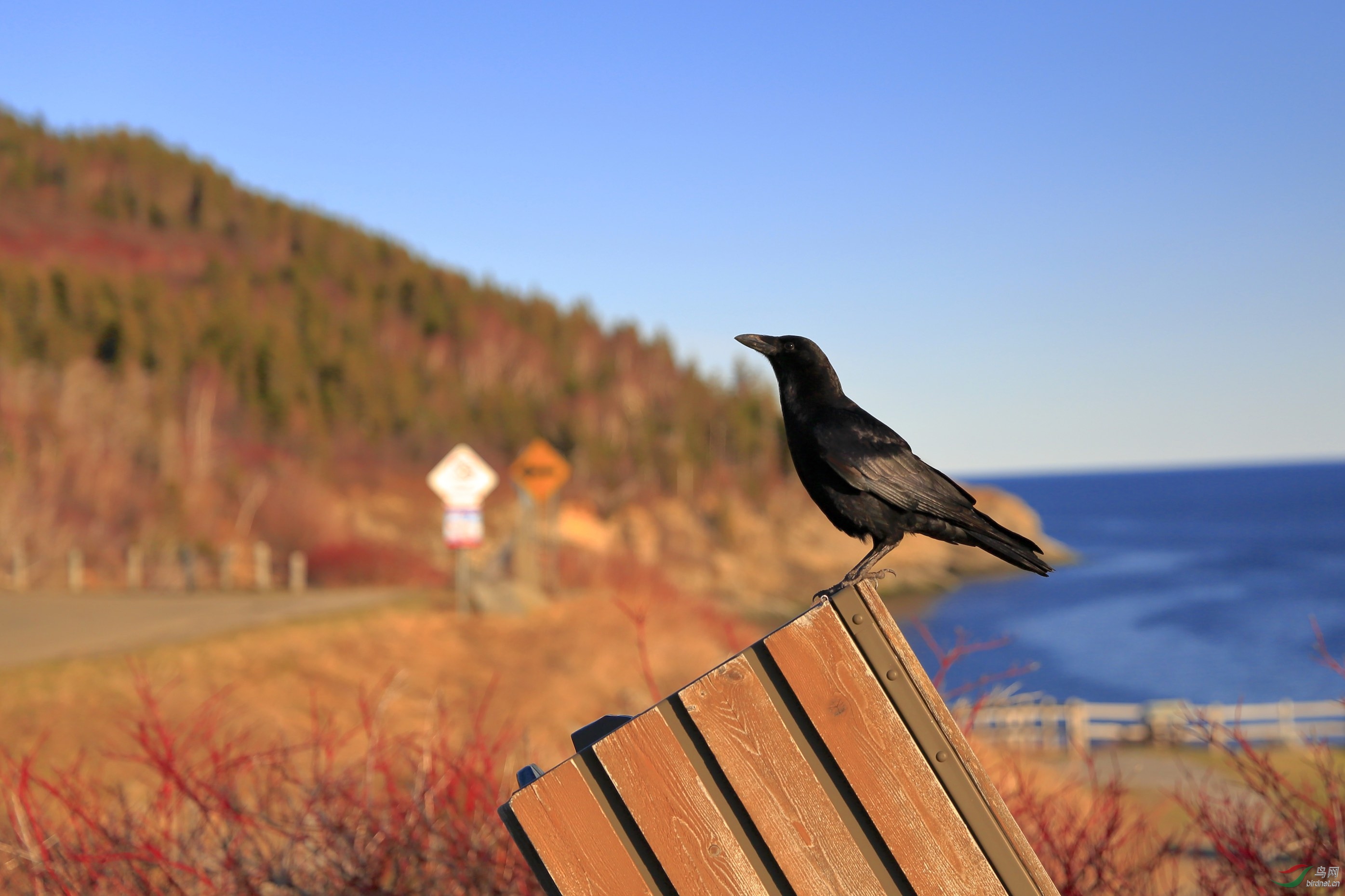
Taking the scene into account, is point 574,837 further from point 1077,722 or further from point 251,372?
point 251,372

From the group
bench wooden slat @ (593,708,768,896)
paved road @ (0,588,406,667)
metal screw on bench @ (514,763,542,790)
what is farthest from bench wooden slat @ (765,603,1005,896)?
paved road @ (0,588,406,667)

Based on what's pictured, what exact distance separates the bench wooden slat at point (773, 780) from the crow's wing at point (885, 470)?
0.49 m

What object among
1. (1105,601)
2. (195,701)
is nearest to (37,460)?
(195,701)

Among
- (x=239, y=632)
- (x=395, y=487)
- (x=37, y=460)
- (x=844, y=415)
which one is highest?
(x=37, y=460)

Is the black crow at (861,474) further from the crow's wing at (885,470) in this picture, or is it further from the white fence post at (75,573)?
the white fence post at (75,573)

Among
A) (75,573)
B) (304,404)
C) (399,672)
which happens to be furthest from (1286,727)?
(304,404)

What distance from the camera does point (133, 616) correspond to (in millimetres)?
15297

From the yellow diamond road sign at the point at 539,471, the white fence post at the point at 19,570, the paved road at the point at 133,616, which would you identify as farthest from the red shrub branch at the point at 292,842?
the white fence post at the point at 19,570

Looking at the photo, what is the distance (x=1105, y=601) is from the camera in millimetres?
57906

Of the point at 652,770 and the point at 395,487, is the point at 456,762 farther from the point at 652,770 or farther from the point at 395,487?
the point at 395,487

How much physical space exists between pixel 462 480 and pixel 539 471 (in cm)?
267

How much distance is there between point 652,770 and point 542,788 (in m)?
0.24

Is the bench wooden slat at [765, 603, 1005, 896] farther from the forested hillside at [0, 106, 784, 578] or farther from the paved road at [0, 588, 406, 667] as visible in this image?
the forested hillside at [0, 106, 784, 578]

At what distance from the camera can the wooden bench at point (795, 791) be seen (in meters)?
2.02
